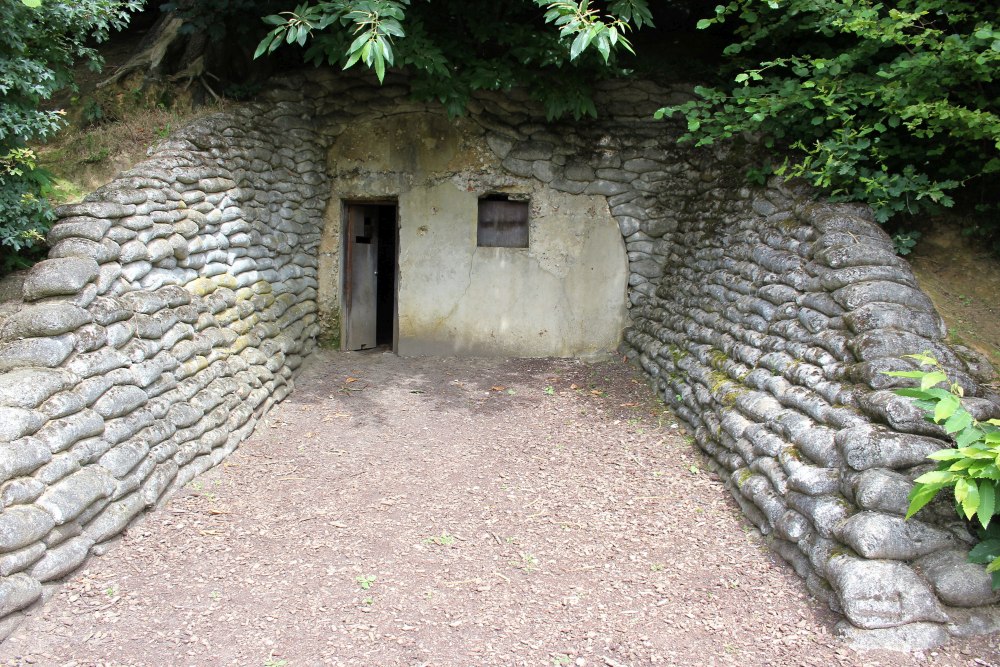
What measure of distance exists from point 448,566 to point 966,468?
247cm

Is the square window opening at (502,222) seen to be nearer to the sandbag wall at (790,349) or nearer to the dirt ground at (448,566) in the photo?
the sandbag wall at (790,349)

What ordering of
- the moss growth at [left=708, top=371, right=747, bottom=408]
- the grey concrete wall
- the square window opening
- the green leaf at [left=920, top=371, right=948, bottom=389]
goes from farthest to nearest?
the square window opening < the grey concrete wall < the moss growth at [left=708, top=371, right=747, bottom=408] < the green leaf at [left=920, top=371, right=948, bottom=389]

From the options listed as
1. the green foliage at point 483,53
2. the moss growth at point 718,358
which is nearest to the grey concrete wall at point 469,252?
the green foliage at point 483,53

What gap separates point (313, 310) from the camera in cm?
712

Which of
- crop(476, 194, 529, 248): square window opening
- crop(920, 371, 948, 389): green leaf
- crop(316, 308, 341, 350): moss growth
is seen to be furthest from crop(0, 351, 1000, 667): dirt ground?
crop(476, 194, 529, 248): square window opening

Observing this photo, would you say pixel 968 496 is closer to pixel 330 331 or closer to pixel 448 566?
pixel 448 566

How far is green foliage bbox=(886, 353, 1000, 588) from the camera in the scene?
273cm

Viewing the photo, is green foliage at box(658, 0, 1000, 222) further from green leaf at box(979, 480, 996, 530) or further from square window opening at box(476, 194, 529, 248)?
square window opening at box(476, 194, 529, 248)

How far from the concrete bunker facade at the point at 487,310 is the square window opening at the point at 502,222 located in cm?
12

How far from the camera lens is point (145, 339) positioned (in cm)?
429

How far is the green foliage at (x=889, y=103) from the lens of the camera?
4.13 meters

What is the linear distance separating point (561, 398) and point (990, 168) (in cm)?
355

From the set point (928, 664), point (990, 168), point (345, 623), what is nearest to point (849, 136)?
point (990, 168)

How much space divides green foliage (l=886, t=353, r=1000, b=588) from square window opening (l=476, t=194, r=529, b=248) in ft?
15.4
